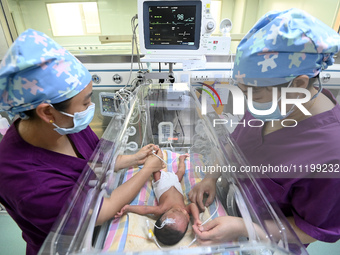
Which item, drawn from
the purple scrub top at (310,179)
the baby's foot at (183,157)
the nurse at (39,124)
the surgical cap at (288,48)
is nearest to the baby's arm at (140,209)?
the nurse at (39,124)

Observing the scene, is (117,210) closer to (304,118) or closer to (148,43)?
(304,118)

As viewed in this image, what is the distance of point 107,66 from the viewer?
2.44m

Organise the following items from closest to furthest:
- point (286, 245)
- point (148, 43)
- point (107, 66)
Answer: point (286, 245)
point (148, 43)
point (107, 66)

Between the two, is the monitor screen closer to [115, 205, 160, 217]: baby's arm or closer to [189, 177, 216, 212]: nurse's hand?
[189, 177, 216, 212]: nurse's hand

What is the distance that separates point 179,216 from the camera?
44.0 inches

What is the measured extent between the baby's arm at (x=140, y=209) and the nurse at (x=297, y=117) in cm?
36

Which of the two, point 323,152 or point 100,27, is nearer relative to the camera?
point 323,152

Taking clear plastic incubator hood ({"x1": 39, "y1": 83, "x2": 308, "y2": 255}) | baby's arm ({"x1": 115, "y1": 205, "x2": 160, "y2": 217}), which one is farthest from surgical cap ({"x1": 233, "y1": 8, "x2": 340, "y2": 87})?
baby's arm ({"x1": 115, "y1": 205, "x2": 160, "y2": 217})

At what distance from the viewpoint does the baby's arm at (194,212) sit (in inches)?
42.0

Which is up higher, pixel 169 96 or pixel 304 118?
pixel 304 118

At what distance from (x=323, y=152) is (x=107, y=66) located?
2395mm

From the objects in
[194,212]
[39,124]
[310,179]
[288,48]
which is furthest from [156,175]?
[288,48]

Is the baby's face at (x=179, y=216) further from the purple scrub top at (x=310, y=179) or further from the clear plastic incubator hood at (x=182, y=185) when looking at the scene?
the purple scrub top at (x=310, y=179)

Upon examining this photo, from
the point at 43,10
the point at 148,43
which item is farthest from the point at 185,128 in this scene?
the point at 43,10
